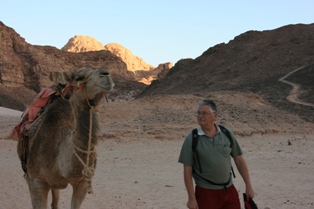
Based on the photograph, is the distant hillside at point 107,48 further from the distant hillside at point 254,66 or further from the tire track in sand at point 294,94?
the tire track in sand at point 294,94

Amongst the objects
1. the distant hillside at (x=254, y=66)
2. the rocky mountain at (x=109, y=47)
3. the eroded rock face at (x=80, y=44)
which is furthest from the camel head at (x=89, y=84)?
the eroded rock face at (x=80, y=44)

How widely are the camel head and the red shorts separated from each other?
133cm

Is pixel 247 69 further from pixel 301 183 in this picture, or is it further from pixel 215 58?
pixel 301 183

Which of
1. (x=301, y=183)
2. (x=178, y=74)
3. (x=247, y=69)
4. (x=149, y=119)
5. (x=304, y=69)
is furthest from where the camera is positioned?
(x=178, y=74)

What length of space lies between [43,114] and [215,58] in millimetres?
48663

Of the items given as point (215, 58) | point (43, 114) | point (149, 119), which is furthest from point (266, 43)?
point (43, 114)

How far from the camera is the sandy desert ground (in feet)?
28.4

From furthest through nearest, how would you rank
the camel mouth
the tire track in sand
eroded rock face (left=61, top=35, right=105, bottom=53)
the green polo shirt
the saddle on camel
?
eroded rock face (left=61, top=35, right=105, bottom=53) < the tire track in sand < the saddle on camel < the camel mouth < the green polo shirt

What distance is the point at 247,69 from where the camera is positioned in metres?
45.4

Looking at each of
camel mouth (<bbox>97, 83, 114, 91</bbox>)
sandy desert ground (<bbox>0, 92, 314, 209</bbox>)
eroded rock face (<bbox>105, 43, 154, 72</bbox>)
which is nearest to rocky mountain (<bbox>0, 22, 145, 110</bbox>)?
sandy desert ground (<bbox>0, 92, 314, 209</bbox>)

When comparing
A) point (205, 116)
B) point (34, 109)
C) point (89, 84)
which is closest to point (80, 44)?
point (34, 109)

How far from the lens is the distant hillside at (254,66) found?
3584cm

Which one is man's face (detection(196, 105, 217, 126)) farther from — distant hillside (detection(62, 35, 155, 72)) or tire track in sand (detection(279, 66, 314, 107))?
distant hillside (detection(62, 35, 155, 72))

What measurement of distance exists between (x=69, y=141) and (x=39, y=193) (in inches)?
34.7
